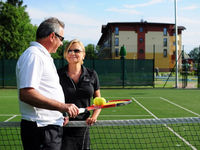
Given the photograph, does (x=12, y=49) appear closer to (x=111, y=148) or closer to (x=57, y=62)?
(x=57, y=62)

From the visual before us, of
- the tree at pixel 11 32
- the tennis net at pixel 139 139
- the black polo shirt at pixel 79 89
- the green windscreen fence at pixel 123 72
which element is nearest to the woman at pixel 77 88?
the black polo shirt at pixel 79 89

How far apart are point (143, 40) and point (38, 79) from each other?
57.6 metres

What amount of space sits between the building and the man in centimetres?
5206

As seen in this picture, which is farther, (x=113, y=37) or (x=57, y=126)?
(x=113, y=37)

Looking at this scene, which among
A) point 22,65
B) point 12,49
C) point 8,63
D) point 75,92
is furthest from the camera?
point 12,49

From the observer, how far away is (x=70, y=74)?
3043 millimetres

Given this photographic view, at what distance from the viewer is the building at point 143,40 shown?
55.4 metres

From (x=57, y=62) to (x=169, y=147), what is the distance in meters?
15.0

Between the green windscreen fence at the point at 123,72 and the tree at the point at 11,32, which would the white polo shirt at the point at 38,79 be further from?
the tree at the point at 11,32

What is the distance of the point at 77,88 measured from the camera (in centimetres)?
297

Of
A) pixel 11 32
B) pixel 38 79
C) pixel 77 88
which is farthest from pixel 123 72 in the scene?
pixel 11 32

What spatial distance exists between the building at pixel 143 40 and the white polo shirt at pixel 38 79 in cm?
5212

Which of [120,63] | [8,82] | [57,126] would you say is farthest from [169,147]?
[8,82]

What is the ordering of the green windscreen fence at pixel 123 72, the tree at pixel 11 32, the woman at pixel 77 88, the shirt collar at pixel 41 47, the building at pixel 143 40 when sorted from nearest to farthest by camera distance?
the shirt collar at pixel 41 47 → the woman at pixel 77 88 → the green windscreen fence at pixel 123 72 → the tree at pixel 11 32 → the building at pixel 143 40
